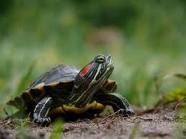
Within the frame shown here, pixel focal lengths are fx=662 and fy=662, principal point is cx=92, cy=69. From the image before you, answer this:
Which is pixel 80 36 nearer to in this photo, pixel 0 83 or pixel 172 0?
pixel 172 0

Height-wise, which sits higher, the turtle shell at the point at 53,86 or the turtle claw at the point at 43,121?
the turtle shell at the point at 53,86

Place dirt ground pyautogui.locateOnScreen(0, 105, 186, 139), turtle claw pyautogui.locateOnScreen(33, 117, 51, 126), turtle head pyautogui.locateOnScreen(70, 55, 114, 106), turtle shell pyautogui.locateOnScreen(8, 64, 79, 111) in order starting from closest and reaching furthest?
1. dirt ground pyautogui.locateOnScreen(0, 105, 186, 139)
2. turtle claw pyautogui.locateOnScreen(33, 117, 51, 126)
3. turtle head pyautogui.locateOnScreen(70, 55, 114, 106)
4. turtle shell pyautogui.locateOnScreen(8, 64, 79, 111)

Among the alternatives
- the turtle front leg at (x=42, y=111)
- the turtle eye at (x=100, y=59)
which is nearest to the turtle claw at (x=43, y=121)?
the turtle front leg at (x=42, y=111)

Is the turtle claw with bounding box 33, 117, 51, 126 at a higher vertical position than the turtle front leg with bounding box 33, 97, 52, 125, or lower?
lower

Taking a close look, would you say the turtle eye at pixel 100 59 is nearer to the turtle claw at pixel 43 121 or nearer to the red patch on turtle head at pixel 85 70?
the red patch on turtle head at pixel 85 70

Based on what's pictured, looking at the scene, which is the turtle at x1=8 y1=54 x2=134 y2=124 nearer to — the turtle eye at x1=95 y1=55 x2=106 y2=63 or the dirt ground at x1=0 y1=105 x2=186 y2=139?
the turtle eye at x1=95 y1=55 x2=106 y2=63

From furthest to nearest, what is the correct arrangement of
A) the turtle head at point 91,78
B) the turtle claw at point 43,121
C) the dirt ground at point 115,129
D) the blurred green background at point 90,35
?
the blurred green background at point 90,35 < the turtle head at point 91,78 < the turtle claw at point 43,121 < the dirt ground at point 115,129

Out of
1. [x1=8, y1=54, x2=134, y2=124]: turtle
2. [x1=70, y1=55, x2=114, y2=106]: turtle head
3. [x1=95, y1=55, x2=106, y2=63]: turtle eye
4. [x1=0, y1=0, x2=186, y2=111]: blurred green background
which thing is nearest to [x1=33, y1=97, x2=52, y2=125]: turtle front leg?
[x1=8, y1=54, x2=134, y2=124]: turtle

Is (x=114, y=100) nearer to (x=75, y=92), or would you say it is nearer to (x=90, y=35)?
(x=75, y=92)
